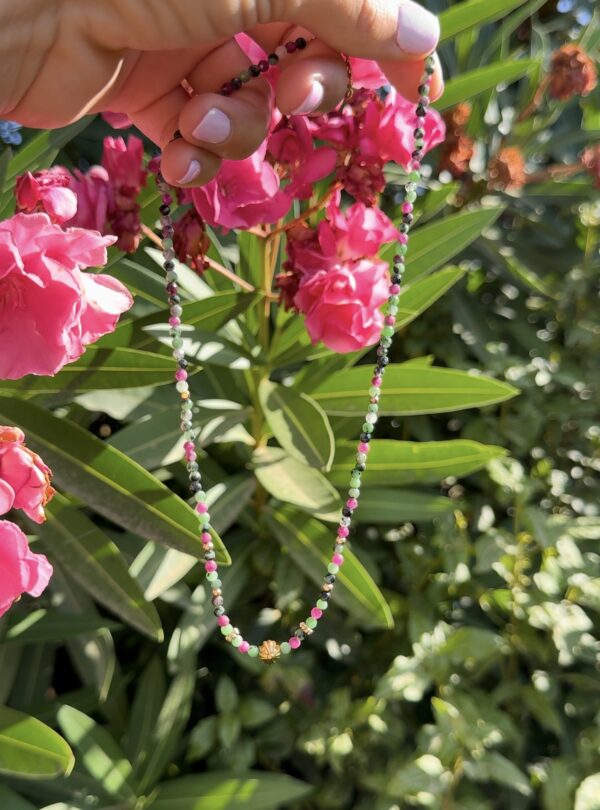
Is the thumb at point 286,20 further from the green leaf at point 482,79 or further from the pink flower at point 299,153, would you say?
the green leaf at point 482,79

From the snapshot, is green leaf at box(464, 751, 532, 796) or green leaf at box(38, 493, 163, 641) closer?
green leaf at box(38, 493, 163, 641)

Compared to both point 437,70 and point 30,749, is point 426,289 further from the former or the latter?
point 30,749

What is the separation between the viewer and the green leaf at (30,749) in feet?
2.90

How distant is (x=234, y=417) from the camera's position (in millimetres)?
1212

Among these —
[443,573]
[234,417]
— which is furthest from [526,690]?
[234,417]

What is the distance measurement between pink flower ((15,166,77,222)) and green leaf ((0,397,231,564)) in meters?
0.31

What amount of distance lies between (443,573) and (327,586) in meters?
0.50

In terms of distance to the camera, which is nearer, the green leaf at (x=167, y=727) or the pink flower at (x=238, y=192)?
the pink flower at (x=238, y=192)

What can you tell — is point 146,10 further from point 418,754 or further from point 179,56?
point 418,754

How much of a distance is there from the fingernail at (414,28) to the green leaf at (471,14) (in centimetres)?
65

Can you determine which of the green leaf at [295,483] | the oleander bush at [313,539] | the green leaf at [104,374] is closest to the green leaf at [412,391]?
the oleander bush at [313,539]

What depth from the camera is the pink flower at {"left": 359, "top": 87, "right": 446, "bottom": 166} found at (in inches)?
35.2

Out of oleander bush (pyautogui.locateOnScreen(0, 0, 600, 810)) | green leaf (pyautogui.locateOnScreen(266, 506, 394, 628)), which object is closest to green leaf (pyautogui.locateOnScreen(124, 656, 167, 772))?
oleander bush (pyautogui.locateOnScreen(0, 0, 600, 810))

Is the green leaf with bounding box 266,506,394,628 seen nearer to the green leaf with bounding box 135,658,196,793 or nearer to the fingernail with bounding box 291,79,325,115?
the green leaf with bounding box 135,658,196,793
